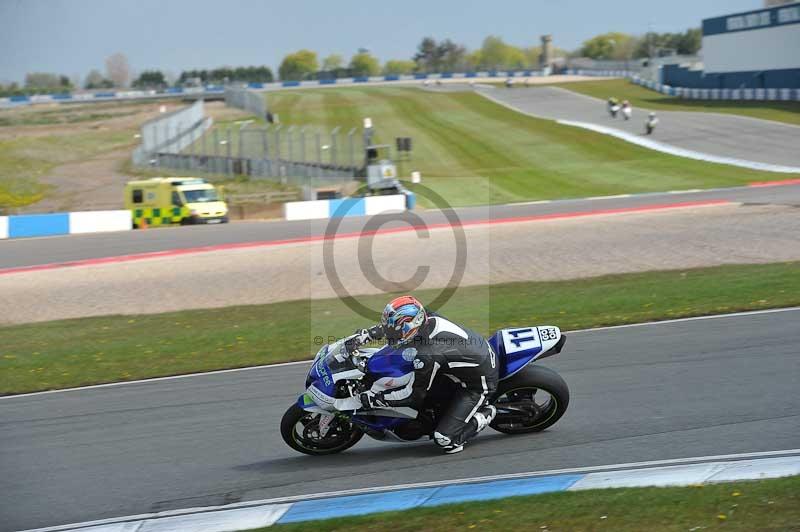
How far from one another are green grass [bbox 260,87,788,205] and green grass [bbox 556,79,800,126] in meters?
11.2

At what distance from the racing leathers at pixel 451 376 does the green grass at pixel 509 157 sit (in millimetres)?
30649

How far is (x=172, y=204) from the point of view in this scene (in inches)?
1304

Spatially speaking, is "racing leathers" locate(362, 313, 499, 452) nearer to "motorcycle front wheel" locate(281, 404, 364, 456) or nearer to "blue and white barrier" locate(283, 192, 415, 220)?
"motorcycle front wheel" locate(281, 404, 364, 456)

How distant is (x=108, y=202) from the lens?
43.4m

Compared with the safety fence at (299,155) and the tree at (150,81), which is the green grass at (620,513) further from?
the tree at (150,81)

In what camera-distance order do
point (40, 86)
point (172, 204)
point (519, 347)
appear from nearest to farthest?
point (519, 347) < point (172, 204) < point (40, 86)

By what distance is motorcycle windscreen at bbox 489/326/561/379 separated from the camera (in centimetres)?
817

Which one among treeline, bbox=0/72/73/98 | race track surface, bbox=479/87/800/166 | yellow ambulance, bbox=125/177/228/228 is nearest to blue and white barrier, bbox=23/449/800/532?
yellow ambulance, bbox=125/177/228/228

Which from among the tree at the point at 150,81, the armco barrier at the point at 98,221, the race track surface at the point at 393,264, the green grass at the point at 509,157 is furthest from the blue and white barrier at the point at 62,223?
the tree at the point at 150,81

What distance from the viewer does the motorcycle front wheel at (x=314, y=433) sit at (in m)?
8.05

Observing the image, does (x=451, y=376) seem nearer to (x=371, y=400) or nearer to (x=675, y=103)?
(x=371, y=400)

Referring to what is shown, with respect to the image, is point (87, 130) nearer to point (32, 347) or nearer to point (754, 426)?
point (32, 347)

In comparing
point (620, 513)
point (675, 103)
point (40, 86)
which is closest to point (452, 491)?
point (620, 513)

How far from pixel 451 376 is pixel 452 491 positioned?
132 centimetres
